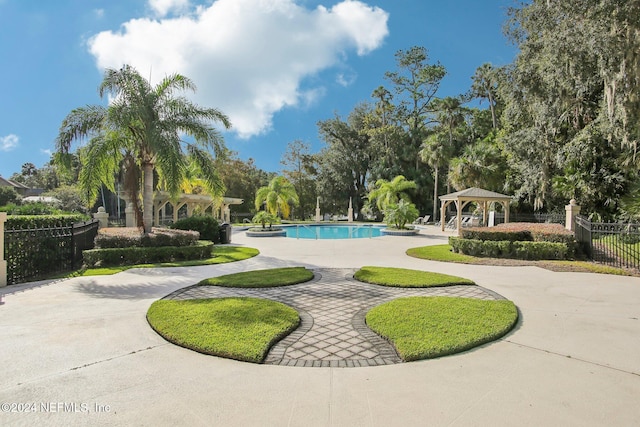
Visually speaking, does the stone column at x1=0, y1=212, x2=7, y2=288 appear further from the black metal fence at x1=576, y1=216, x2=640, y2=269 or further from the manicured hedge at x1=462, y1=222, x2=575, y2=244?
the black metal fence at x1=576, y1=216, x2=640, y2=269

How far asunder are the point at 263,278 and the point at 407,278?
10.5 ft

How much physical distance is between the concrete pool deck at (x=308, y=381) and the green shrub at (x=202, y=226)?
1011 cm

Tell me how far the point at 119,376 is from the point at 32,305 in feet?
12.0

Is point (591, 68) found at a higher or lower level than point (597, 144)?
higher

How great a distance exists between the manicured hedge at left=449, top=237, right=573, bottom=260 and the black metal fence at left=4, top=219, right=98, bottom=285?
11874 millimetres

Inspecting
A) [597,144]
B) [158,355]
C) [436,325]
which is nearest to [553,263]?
[436,325]

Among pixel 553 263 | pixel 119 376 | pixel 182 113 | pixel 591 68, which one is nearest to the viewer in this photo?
pixel 119 376

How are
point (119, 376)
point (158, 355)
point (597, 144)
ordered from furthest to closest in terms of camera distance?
point (597, 144) < point (158, 355) < point (119, 376)

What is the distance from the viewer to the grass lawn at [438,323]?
4082mm

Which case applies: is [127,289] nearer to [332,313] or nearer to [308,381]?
[332,313]

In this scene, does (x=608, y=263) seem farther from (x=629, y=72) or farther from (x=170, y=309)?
(x=170, y=309)

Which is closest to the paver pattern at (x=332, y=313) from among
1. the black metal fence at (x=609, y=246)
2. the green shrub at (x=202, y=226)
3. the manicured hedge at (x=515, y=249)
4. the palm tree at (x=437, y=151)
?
the manicured hedge at (x=515, y=249)

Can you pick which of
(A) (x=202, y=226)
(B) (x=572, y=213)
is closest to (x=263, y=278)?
(A) (x=202, y=226)

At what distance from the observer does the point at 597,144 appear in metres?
16.2
